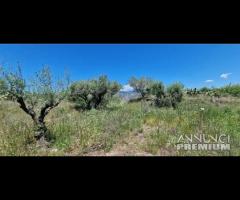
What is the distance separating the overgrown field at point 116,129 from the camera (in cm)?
499

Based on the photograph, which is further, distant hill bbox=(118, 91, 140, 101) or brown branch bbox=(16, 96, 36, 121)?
distant hill bbox=(118, 91, 140, 101)

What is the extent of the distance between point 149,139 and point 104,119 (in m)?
1.03

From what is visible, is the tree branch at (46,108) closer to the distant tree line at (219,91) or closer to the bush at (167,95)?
the bush at (167,95)

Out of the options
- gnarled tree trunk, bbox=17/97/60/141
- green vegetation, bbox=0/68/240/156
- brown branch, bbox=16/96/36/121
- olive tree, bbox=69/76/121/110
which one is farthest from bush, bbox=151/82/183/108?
brown branch, bbox=16/96/36/121

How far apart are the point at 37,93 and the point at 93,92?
67.5 inches

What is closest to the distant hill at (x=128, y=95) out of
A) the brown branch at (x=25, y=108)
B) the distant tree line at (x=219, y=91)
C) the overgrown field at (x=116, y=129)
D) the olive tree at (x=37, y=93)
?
the overgrown field at (x=116, y=129)

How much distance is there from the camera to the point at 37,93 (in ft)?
16.6

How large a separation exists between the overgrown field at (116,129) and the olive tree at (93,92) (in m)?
0.20

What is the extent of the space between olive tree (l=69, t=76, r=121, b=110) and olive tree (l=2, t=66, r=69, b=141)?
44 cm

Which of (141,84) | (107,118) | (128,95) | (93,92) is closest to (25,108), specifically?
(107,118)

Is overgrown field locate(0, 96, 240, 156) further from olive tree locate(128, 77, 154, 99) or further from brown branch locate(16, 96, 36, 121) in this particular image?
olive tree locate(128, 77, 154, 99)

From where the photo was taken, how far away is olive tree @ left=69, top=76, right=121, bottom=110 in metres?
5.90
